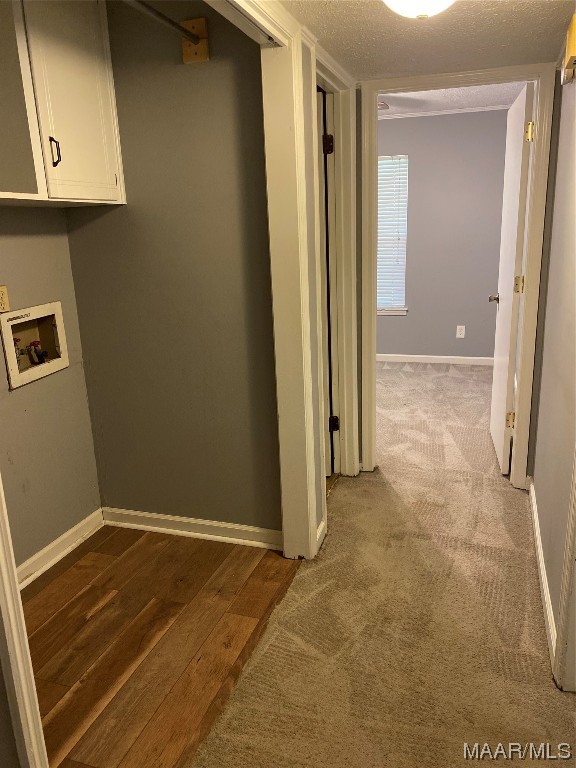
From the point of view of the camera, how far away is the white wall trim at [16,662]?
120cm

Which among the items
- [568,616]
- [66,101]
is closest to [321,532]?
[568,616]

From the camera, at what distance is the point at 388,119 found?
5.52 meters

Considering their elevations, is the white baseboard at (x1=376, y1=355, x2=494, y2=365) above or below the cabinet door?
below

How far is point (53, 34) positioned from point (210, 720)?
2381mm

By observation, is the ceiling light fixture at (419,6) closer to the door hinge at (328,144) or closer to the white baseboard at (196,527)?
the door hinge at (328,144)

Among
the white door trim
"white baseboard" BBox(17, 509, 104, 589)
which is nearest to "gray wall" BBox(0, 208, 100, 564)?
"white baseboard" BBox(17, 509, 104, 589)

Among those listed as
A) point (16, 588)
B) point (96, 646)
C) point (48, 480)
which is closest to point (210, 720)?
point (96, 646)

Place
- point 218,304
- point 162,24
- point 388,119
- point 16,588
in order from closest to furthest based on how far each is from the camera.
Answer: point 16,588 → point 162,24 → point 218,304 → point 388,119

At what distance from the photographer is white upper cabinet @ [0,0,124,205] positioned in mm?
1998

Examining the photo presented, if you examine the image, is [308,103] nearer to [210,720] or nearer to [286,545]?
[286,545]

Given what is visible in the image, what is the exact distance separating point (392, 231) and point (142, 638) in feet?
15.1

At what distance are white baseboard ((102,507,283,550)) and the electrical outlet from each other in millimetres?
1174

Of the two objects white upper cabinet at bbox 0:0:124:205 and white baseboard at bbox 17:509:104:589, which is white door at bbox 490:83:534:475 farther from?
white baseboard at bbox 17:509:104:589

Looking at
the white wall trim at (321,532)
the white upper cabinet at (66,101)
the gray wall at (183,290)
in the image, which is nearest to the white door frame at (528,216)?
the white wall trim at (321,532)
